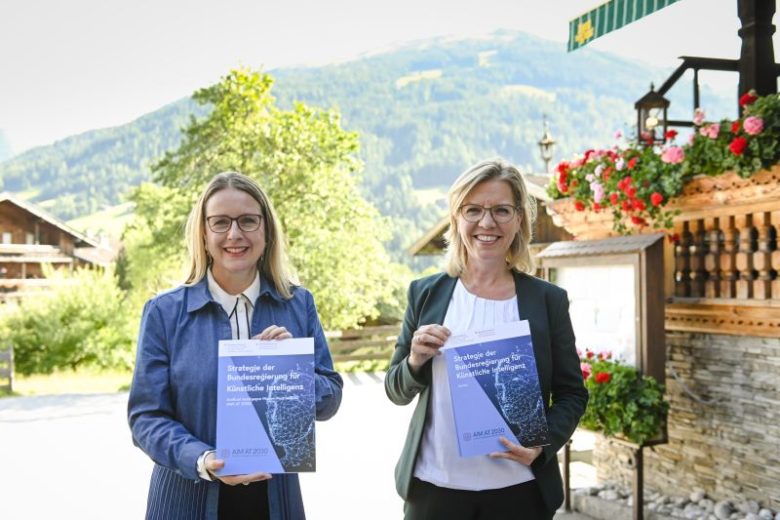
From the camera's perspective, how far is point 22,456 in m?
8.54

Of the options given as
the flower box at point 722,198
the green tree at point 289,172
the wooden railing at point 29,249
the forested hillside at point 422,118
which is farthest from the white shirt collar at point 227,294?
the forested hillside at point 422,118

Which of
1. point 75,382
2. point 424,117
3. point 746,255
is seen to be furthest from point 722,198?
point 424,117

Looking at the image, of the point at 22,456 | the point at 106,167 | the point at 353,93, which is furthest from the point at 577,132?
the point at 22,456

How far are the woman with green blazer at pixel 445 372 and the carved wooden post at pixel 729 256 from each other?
7.19ft

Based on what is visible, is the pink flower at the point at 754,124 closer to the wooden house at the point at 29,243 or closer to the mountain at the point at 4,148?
the wooden house at the point at 29,243

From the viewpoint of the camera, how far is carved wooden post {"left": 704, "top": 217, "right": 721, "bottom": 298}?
4.10 meters

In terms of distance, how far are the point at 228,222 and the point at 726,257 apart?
3033 mm

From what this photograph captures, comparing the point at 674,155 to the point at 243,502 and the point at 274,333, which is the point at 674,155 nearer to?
the point at 274,333

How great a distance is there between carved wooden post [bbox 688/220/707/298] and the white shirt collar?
3022mm

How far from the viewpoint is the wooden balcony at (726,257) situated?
3740mm

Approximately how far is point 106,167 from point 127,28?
43852mm

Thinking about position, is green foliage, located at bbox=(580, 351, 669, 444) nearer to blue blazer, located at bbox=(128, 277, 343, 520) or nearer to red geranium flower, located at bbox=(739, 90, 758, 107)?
red geranium flower, located at bbox=(739, 90, 758, 107)

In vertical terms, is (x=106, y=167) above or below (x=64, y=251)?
above

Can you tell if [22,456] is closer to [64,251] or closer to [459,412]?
[459,412]
